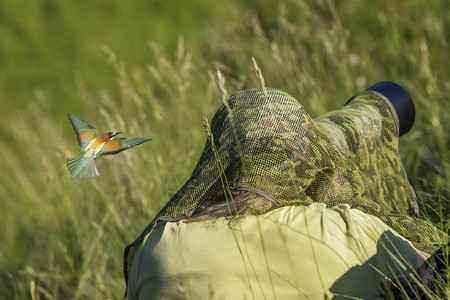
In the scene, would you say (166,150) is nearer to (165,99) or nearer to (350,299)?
(165,99)

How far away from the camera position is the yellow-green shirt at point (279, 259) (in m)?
1.45

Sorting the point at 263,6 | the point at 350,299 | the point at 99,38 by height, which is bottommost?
the point at 350,299

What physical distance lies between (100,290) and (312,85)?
5.49ft

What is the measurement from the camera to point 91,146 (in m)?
1.45

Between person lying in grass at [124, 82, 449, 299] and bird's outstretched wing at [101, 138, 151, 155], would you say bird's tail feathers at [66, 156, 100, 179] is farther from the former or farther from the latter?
person lying in grass at [124, 82, 449, 299]

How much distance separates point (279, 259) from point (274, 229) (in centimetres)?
7

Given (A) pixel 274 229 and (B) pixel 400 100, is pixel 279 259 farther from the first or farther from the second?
(B) pixel 400 100

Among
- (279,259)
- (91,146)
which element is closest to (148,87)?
(91,146)

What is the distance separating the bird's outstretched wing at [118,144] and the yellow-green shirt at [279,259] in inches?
10.8

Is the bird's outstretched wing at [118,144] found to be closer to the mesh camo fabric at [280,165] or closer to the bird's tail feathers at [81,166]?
the bird's tail feathers at [81,166]

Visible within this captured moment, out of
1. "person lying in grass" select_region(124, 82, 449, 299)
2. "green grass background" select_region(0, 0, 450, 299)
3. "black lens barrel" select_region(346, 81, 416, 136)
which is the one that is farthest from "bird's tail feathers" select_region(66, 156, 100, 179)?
"black lens barrel" select_region(346, 81, 416, 136)

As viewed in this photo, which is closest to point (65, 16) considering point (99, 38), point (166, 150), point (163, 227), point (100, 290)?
point (99, 38)

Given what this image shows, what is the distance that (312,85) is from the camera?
3.45 meters

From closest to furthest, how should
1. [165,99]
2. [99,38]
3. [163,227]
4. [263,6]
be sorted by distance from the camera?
[163,227], [165,99], [263,6], [99,38]
